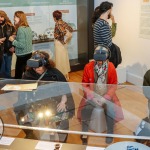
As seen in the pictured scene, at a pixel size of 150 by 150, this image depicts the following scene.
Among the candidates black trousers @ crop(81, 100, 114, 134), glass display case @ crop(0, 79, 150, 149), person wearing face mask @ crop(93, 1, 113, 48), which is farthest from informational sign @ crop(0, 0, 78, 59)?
black trousers @ crop(81, 100, 114, 134)

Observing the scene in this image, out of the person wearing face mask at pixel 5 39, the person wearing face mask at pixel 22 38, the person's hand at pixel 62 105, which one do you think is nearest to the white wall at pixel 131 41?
the person wearing face mask at pixel 22 38

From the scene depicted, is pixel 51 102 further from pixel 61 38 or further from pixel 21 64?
pixel 61 38

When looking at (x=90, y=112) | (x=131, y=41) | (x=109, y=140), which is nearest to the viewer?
(x=109, y=140)

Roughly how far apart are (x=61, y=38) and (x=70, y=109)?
2.79 meters

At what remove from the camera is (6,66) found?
470 centimetres

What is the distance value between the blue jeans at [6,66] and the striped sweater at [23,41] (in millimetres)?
408

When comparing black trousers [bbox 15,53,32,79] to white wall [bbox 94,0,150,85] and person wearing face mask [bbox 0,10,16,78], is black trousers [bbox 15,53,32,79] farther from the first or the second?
white wall [bbox 94,0,150,85]

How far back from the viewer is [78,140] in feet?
5.41


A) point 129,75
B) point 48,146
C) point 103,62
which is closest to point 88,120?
point 48,146

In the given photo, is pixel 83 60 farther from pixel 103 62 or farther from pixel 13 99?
pixel 13 99

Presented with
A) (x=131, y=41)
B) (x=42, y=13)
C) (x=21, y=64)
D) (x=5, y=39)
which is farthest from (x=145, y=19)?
(x=5, y=39)

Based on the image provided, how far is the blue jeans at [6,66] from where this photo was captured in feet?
15.1

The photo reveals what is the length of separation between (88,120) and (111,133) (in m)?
0.32

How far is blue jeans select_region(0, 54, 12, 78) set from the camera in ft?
15.1
